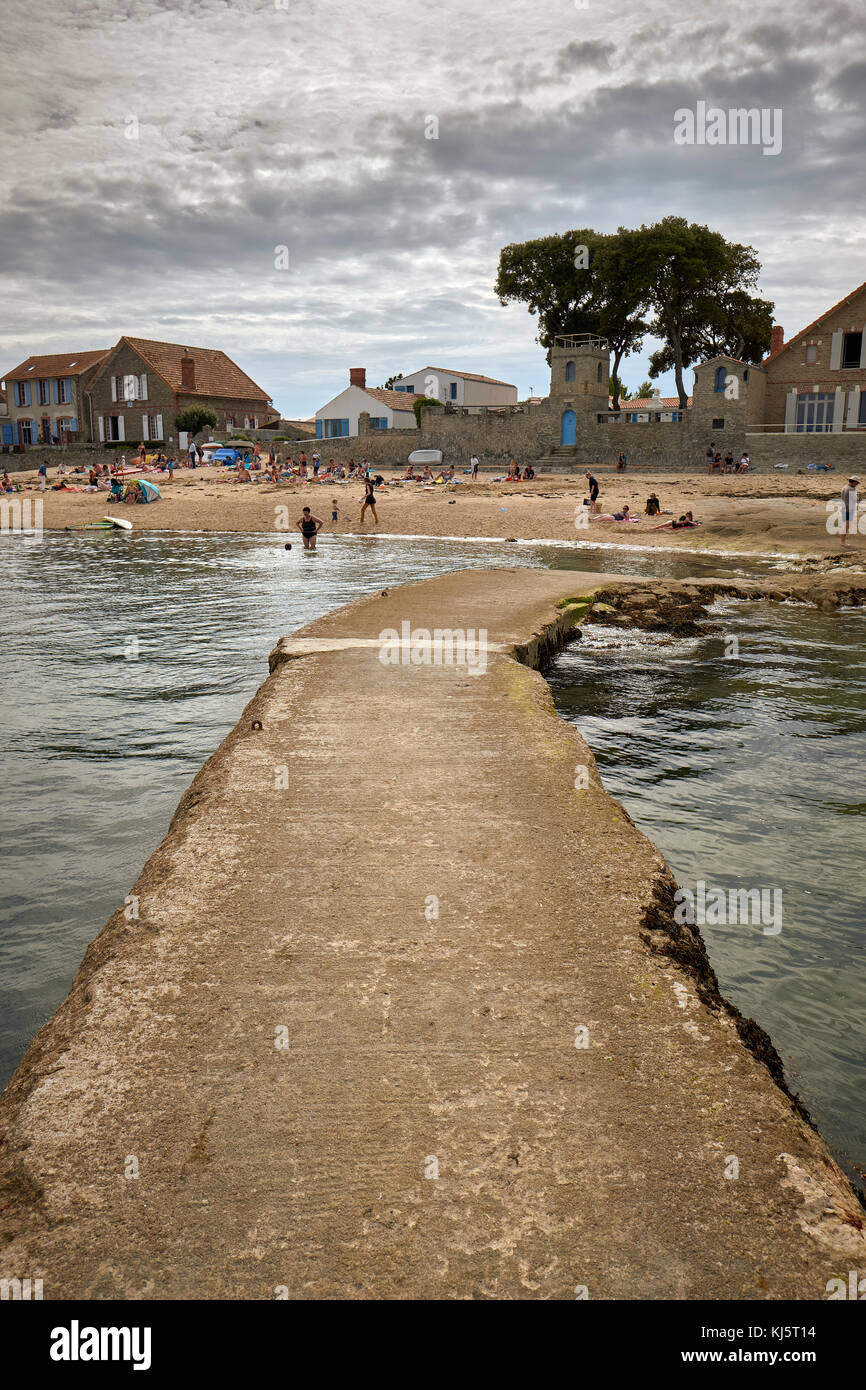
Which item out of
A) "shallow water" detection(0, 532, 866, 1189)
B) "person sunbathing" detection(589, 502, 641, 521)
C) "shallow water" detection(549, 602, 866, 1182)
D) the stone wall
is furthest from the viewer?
the stone wall

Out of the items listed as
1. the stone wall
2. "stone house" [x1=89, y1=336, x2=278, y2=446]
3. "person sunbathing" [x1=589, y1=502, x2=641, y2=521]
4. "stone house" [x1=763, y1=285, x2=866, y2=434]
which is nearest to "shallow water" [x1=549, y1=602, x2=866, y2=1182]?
"person sunbathing" [x1=589, y1=502, x2=641, y2=521]

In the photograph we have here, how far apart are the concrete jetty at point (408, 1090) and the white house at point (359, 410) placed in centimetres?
6159

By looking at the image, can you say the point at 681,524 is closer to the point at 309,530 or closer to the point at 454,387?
the point at 309,530

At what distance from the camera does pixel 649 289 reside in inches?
1941

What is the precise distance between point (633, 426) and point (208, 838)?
4571 cm

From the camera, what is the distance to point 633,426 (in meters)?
46.6

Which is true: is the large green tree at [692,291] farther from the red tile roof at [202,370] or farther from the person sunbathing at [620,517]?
the red tile roof at [202,370]

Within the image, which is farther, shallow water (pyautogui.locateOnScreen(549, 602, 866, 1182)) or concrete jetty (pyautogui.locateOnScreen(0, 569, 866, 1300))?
shallow water (pyautogui.locateOnScreen(549, 602, 866, 1182))

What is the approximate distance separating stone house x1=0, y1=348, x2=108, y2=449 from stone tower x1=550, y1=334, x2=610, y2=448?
34420mm

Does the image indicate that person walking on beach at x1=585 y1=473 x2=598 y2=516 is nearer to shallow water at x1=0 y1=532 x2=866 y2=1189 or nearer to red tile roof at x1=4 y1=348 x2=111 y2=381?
shallow water at x1=0 y1=532 x2=866 y2=1189

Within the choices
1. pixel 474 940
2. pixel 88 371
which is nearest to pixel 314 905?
pixel 474 940

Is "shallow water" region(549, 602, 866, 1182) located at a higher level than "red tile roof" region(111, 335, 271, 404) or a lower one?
lower

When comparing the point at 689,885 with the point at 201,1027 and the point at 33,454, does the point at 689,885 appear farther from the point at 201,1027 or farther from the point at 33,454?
the point at 33,454

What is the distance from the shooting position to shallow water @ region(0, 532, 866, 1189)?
4934mm
